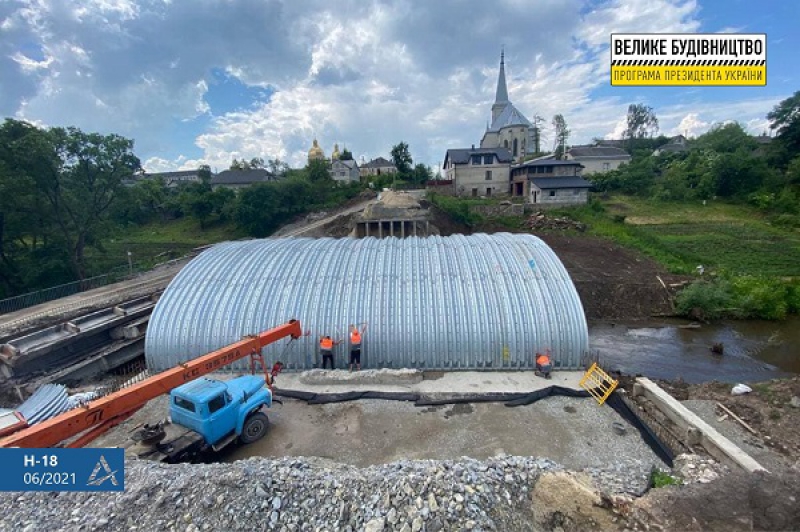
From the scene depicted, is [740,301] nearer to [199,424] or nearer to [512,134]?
[199,424]

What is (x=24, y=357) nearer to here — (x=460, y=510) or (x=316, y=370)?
(x=316, y=370)

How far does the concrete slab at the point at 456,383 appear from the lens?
46.3 ft

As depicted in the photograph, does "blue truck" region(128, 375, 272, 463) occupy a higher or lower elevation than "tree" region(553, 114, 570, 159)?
lower

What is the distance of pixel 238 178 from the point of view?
75.4 metres

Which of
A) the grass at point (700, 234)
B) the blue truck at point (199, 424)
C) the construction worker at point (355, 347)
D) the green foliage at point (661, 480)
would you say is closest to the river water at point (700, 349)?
the grass at point (700, 234)

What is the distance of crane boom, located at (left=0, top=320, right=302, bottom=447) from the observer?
8.18m

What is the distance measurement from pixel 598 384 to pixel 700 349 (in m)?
13.0

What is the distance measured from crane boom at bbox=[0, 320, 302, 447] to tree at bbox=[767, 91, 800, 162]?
7728cm

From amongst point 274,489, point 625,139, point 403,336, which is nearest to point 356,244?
point 403,336

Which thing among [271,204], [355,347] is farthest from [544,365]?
[271,204]

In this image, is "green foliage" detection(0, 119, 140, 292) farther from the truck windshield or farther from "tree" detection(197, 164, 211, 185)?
"tree" detection(197, 164, 211, 185)

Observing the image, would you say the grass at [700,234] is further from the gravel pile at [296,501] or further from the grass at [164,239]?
the grass at [164,239]

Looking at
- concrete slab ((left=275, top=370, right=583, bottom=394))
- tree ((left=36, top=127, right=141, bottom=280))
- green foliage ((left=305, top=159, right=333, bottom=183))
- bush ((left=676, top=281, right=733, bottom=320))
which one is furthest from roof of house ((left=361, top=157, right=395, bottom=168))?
concrete slab ((left=275, top=370, right=583, bottom=394))

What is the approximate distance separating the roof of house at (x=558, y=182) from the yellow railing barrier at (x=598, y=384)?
3903cm
